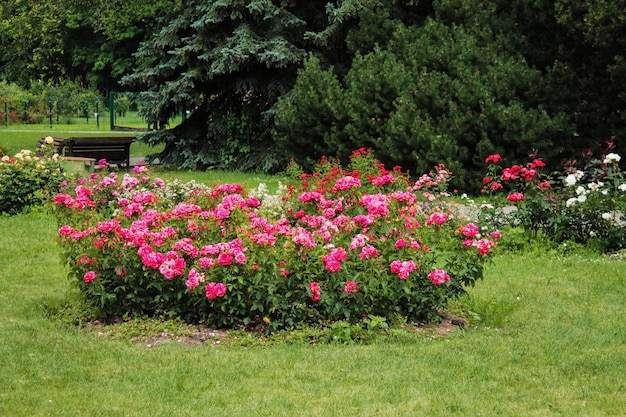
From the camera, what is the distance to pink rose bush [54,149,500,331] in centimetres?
658

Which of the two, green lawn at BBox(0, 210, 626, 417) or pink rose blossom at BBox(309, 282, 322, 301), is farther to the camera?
pink rose blossom at BBox(309, 282, 322, 301)

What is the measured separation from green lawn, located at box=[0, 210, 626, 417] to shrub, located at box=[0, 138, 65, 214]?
564 centimetres

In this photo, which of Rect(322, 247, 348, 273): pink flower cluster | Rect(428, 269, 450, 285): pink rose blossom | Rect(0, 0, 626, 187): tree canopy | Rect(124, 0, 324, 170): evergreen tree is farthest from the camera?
Rect(124, 0, 324, 170): evergreen tree

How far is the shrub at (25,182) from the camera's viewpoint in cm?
1291

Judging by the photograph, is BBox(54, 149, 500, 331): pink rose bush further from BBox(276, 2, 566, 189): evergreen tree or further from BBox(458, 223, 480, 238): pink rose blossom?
BBox(276, 2, 566, 189): evergreen tree

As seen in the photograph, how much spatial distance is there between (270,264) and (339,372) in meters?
1.18

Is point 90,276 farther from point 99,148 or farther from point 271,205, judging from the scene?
point 99,148

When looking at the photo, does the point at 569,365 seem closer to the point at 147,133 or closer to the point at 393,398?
the point at 393,398

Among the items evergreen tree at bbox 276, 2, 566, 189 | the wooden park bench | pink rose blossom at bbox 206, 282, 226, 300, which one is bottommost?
the wooden park bench

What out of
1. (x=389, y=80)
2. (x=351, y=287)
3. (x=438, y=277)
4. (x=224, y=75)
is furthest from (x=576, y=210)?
(x=224, y=75)

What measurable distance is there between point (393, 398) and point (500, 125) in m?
10.2

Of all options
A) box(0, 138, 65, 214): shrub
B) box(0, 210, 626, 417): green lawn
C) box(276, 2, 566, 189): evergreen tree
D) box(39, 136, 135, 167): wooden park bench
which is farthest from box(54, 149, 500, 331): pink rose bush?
box(39, 136, 135, 167): wooden park bench

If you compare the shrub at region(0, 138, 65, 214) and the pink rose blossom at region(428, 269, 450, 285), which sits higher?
the pink rose blossom at region(428, 269, 450, 285)

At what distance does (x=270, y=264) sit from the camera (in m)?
6.60
